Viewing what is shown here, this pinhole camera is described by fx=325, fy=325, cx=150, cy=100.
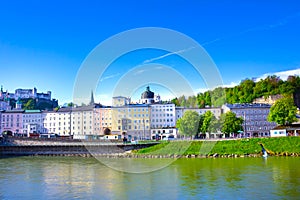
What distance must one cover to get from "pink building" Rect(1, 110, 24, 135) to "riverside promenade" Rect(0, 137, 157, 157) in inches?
1301

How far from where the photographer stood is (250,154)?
34.4 metres

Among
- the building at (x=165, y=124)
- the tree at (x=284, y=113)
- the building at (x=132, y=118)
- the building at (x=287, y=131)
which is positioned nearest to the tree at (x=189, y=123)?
the building at (x=132, y=118)

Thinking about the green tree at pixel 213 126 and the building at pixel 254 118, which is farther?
the building at pixel 254 118

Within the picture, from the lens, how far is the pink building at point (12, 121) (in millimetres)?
78125

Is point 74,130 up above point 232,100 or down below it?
below

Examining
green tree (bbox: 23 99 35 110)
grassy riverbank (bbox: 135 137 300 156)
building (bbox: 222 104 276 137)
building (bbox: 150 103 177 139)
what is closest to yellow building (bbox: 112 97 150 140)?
building (bbox: 150 103 177 139)

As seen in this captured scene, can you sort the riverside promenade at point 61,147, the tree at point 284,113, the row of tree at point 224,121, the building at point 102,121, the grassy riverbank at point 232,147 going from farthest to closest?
the building at point 102,121, the row of tree at point 224,121, the tree at point 284,113, the riverside promenade at point 61,147, the grassy riverbank at point 232,147

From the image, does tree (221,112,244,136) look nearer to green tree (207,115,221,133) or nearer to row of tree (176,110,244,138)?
row of tree (176,110,244,138)

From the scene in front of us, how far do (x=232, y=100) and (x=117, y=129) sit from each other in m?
30.7

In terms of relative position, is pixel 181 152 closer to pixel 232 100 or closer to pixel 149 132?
pixel 149 132

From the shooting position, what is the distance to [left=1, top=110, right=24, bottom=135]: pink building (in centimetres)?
7812

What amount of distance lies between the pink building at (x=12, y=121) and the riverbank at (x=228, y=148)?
1972 inches

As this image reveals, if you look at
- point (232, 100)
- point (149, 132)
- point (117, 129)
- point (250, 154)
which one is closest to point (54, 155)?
point (117, 129)

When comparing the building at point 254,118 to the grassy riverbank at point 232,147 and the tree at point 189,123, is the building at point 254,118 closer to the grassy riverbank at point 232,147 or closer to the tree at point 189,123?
the tree at point 189,123
